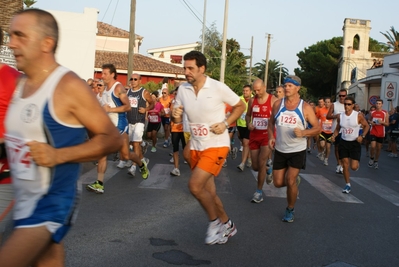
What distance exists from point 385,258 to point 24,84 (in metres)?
4.55

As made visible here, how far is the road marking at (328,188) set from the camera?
388 inches

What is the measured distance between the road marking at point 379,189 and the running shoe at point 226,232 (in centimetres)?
465

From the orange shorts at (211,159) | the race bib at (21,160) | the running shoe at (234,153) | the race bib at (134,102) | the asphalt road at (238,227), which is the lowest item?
the asphalt road at (238,227)

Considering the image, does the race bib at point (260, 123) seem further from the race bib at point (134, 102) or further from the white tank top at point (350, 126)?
the race bib at point (134, 102)

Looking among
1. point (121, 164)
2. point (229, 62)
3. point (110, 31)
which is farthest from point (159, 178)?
point (110, 31)

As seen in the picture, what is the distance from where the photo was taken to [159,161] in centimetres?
1391

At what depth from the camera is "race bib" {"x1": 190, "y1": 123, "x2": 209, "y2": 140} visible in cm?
612

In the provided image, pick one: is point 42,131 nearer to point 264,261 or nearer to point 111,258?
point 111,258

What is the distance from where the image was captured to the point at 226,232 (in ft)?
20.5

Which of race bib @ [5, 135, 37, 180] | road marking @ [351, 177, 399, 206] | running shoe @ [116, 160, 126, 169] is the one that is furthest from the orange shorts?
running shoe @ [116, 160, 126, 169]

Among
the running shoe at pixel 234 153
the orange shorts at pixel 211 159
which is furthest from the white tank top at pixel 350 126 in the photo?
the orange shorts at pixel 211 159

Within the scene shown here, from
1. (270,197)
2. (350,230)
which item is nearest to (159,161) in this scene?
(270,197)

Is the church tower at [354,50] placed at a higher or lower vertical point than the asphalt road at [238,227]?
higher

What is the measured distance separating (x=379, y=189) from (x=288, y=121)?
4816 mm
